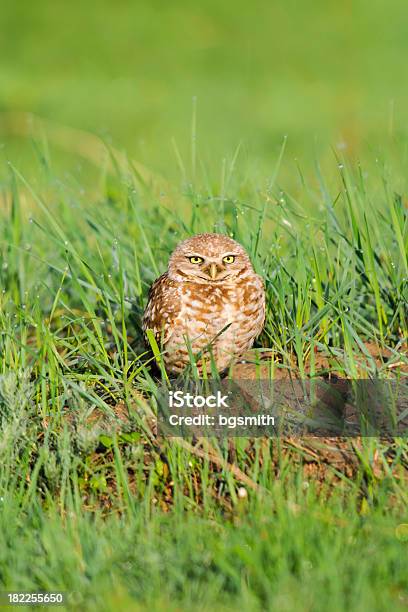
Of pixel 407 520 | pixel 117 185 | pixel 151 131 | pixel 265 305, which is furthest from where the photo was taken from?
pixel 151 131

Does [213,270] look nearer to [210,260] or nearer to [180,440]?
[210,260]

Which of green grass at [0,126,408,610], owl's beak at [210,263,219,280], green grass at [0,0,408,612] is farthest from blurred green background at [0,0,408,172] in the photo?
owl's beak at [210,263,219,280]

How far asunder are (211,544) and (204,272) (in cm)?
148

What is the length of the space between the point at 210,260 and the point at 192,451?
968mm

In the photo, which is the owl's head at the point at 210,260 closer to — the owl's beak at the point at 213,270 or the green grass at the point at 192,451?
the owl's beak at the point at 213,270

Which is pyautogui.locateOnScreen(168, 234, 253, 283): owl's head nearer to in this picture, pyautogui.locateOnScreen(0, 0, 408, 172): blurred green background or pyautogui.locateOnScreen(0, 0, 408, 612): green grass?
pyautogui.locateOnScreen(0, 0, 408, 612): green grass

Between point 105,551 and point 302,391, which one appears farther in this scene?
point 302,391

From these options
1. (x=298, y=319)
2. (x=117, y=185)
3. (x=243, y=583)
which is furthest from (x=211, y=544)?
(x=117, y=185)

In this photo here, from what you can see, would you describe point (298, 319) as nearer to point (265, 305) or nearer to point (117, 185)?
point (265, 305)

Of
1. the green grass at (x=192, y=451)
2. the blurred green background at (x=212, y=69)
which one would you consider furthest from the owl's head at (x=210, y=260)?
the blurred green background at (x=212, y=69)

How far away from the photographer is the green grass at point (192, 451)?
2.92 meters

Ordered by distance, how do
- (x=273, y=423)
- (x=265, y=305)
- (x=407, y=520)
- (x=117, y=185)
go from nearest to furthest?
1. (x=407, y=520)
2. (x=273, y=423)
3. (x=265, y=305)
4. (x=117, y=185)

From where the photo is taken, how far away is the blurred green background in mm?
10719

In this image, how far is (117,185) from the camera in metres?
5.86
